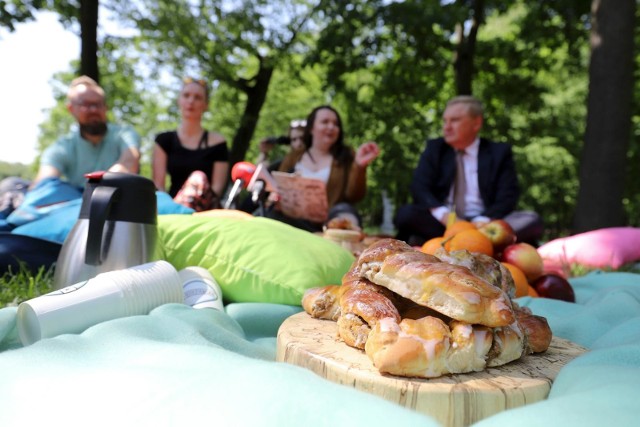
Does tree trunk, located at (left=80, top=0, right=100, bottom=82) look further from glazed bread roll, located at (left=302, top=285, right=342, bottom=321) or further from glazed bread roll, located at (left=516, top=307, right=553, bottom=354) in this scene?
glazed bread roll, located at (left=516, top=307, right=553, bottom=354)

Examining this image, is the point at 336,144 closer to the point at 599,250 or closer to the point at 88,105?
the point at 88,105

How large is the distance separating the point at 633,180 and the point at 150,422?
12440mm

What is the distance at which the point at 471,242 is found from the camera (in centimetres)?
230

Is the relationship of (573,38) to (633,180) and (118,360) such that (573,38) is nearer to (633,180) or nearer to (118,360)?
(633,180)

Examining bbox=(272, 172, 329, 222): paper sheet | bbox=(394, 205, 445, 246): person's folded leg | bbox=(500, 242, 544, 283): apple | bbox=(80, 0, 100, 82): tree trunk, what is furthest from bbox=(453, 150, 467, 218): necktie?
bbox=(80, 0, 100, 82): tree trunk

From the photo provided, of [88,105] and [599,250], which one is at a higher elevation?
[88,105]

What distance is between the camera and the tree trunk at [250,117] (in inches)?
407

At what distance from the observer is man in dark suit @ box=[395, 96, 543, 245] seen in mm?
3984

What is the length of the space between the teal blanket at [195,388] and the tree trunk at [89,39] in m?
5.29

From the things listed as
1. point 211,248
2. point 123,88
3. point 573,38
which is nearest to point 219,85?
point 123,88

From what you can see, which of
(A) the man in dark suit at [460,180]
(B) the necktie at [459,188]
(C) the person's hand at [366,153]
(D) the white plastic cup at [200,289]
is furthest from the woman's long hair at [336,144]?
(D) the white plastic cup at [200,289]

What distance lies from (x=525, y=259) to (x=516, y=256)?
0.04 meters

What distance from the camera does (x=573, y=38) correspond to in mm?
8641

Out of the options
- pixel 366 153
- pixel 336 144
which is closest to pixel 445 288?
pixel 366 153
